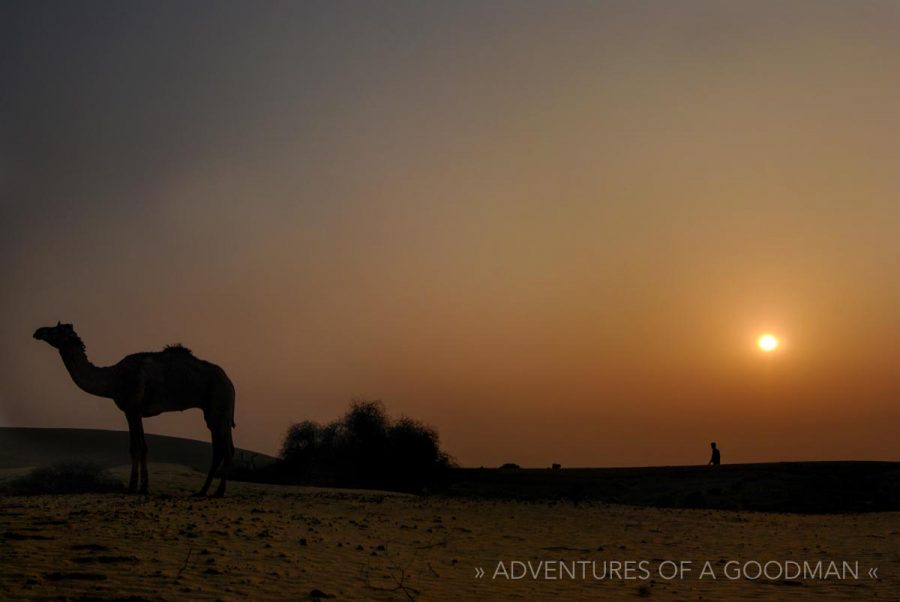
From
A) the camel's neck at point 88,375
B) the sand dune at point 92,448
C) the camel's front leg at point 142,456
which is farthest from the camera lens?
the sand dune at point 92,448

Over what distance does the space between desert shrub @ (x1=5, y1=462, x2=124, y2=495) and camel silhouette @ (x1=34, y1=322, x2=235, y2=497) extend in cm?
317

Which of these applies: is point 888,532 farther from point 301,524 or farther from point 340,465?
point 340,465

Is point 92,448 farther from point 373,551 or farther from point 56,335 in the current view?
point 373,551

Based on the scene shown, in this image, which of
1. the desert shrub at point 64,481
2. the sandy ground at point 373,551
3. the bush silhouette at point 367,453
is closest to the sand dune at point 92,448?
the bush silhouette at point 367,453

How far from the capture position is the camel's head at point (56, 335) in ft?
78.5

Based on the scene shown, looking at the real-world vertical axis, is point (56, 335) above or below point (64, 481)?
above

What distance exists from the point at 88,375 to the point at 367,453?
30854 mm

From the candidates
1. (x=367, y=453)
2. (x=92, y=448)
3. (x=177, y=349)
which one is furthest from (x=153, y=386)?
(x=92, y=448)

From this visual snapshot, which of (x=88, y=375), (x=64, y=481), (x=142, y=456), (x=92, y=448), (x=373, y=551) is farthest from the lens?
(x=92, y=448)

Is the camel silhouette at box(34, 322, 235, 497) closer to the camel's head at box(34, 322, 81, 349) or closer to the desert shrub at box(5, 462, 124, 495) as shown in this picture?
the camel's head at box(34, 322, 81, 349)

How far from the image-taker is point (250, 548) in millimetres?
14984

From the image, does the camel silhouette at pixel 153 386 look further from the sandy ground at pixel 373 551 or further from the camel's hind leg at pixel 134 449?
the sandy ground at pixel 373 551

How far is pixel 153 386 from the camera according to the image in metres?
23.4

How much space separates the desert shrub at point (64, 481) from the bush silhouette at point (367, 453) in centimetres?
2283
